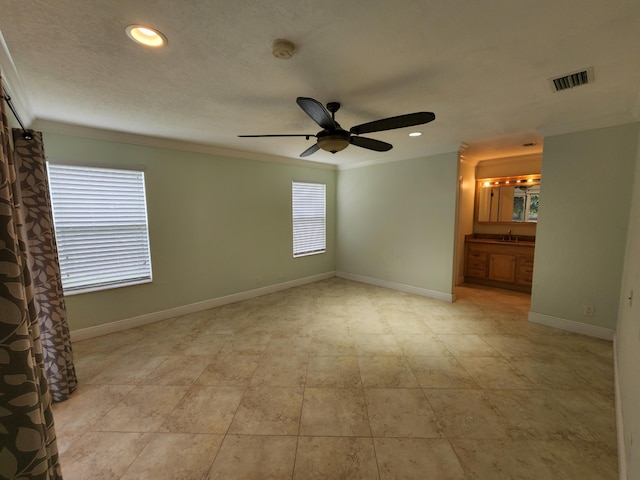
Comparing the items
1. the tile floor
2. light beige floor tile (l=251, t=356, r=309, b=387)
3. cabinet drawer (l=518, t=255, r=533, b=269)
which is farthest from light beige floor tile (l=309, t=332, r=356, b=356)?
cabinet drawer (l=518, t=255, r=533, b=269)

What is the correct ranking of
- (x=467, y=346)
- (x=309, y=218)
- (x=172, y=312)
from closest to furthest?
(x=467, y=346) < (x=172, y=312) < (x=309, y=218)

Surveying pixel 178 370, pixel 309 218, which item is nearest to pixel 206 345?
pixel 178 370

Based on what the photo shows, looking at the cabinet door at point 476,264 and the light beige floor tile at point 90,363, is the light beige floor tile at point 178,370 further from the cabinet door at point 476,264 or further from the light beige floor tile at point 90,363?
the cabinet door at point 476,264

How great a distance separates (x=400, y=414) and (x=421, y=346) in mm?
1130

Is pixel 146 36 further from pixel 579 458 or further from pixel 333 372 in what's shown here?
pixel 579 458

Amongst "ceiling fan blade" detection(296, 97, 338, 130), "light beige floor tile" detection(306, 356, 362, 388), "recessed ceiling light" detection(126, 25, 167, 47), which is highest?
"recessed ceiling light" detection(126, 25, 167, 47)

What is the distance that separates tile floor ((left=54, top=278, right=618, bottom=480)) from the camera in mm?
1604

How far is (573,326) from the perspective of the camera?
328cm

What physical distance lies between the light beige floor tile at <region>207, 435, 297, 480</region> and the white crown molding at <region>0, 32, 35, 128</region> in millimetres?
2823

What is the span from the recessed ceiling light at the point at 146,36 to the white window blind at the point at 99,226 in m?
2.34

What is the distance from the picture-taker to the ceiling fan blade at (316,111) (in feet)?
5.83

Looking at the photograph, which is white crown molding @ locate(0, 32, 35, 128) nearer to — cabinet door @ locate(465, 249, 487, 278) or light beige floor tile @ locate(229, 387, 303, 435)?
light beige floor tile @ locate(229, 387, 303, 435)

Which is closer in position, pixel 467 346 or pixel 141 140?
pixel 467 346

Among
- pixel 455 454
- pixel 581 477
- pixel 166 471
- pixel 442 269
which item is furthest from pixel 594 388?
pixel 166 471
